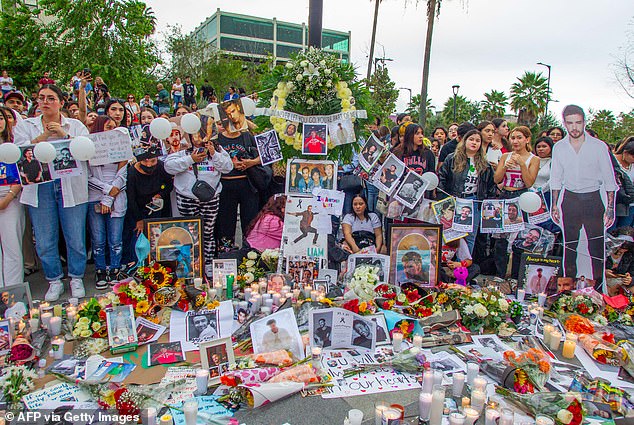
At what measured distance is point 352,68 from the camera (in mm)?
4832

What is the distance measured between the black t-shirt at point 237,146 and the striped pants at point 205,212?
0.50m

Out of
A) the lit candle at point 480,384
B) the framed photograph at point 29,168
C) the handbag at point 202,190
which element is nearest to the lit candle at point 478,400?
the lit candle at point 480,384

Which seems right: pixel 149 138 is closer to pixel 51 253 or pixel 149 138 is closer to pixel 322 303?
pixel 51 253

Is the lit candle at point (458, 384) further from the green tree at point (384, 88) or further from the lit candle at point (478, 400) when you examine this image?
the green tree at point (384, 88)

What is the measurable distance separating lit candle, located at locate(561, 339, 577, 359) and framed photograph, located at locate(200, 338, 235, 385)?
2667 mm

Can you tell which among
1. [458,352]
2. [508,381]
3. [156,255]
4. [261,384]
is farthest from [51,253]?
[508,381]

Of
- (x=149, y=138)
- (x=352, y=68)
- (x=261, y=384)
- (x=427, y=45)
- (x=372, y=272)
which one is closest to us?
(x=261, y=384)

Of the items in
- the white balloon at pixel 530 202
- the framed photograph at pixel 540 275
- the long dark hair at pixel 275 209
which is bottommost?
the framed photograph at pixel 540 275

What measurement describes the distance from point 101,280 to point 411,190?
378 centimetres

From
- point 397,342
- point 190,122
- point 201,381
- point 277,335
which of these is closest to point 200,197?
point 190,122

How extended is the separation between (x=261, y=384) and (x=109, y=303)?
178cm

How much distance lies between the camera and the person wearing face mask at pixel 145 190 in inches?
201

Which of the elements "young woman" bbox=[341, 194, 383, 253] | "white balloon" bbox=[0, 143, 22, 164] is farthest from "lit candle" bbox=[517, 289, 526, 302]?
"white balloon" bbox=[0, 143, 22, 164]

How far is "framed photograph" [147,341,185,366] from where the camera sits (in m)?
3.30
